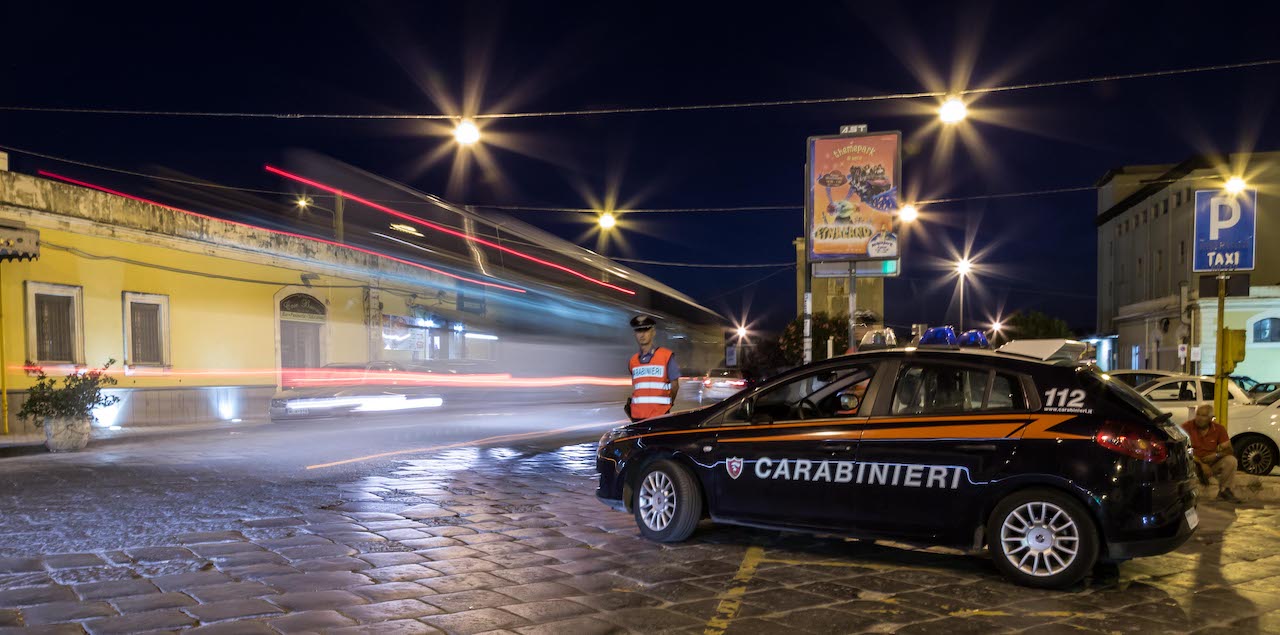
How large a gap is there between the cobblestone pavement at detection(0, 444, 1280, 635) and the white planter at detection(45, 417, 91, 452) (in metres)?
7.49

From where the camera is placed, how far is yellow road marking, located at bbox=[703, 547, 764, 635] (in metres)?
4.11

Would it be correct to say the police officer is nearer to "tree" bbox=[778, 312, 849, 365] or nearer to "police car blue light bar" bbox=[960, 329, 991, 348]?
"police car blue light bar" bbox=[960, 329, 991, 348]

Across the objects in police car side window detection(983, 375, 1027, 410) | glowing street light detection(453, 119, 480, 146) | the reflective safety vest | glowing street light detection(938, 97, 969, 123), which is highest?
glowing street light detection(938, 97, 969, 123)

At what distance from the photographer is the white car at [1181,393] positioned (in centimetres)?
1102

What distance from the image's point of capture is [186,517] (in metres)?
6.62

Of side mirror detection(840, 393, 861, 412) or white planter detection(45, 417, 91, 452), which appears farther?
white planter detection(45, 417, 91, 452)

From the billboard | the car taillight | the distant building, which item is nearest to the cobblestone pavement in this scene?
the car taillight

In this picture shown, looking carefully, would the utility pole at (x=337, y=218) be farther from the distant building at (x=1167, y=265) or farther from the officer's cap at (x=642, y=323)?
the distant building at (x=1167, y=265)

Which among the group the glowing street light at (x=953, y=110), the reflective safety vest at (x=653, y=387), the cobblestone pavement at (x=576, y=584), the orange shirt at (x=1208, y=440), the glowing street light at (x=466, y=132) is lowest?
the cobblestone pavement at (x=576, y=584)

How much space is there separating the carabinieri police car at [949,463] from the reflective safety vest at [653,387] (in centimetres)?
126

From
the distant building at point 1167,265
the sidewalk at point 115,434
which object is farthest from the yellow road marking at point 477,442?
the distant building at point 1167,265

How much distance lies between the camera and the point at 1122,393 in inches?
195

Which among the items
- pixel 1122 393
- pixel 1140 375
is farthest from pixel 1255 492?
pixel 1122 393

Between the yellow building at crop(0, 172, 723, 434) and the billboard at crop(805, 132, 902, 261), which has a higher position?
the billboard at crop(805, 132, 902, 261)
